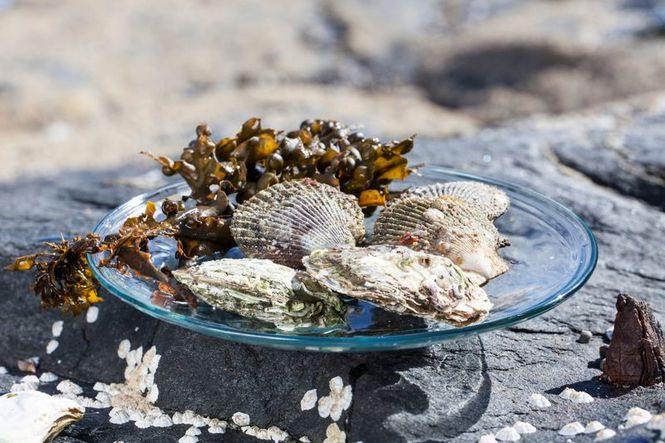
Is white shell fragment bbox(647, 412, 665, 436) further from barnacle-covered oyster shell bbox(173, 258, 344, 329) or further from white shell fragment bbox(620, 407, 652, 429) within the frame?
barnacle-covered oyster shell bbox(173, 258, 344, 329)

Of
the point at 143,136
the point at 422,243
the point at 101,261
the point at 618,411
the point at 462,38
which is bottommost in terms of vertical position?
the point at 143,136

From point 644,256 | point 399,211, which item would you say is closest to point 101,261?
point 399,211

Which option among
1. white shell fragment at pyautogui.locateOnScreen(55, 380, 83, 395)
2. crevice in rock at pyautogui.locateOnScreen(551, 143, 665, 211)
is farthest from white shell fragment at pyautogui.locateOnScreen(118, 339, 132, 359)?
crevice in rock at pyautogui.locateOnScreen(551, 143, 665, 211)

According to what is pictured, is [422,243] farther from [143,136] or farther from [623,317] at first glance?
[143,136]

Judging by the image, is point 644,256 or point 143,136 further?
point 143,136

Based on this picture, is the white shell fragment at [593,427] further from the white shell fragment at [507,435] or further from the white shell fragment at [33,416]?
the white shell fragment at [33,416]

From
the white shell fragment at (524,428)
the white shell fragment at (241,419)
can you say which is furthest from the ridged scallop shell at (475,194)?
the white shell fragment at (241,419)

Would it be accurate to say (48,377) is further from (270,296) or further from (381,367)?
(381,367)
